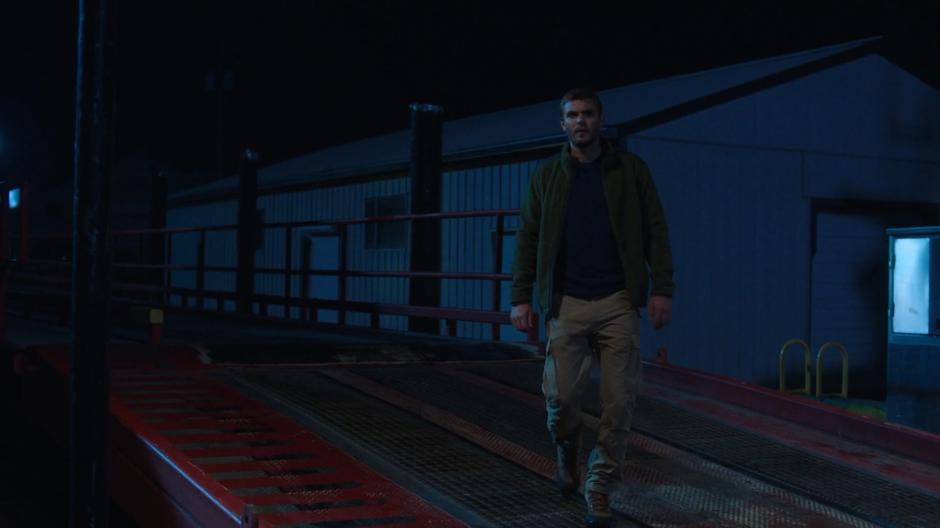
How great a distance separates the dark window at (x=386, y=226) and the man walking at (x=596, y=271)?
1270 centimetres

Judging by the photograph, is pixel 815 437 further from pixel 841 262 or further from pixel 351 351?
pixel 841 262

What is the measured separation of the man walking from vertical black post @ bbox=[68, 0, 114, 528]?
1.89 metres

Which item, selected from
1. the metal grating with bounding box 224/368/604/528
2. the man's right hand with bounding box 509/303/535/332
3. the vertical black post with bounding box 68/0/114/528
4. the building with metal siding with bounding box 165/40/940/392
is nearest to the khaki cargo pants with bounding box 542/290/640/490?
the man's right hand with bounding box 509/303/535/332

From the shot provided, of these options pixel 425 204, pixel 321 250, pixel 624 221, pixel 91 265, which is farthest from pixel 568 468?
pixel 321 250

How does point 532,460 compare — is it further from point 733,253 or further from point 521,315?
point 733,253

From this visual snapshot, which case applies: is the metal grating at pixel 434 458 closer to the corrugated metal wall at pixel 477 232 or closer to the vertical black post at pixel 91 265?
the vertical black post at pixel 91 265

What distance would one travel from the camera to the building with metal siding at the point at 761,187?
13.5 m

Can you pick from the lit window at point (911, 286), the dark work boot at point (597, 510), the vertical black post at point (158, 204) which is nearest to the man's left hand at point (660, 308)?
the dark work boot at point (597, 510)

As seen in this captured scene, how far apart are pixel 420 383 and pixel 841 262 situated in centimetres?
1033

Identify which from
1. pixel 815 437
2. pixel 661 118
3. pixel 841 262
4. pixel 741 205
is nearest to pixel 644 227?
pixel 815 437

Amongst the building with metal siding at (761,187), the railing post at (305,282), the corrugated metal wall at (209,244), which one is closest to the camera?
the railing post at (305,282)

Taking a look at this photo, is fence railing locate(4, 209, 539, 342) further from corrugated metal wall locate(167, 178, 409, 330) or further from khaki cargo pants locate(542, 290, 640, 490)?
khaki cargo pants locate(542, 290, 640, 490)

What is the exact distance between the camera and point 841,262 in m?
15.1

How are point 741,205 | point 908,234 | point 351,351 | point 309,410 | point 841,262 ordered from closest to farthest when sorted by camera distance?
point 309,410
point 351,351
point 908,234
point 741,205
point 841,262
